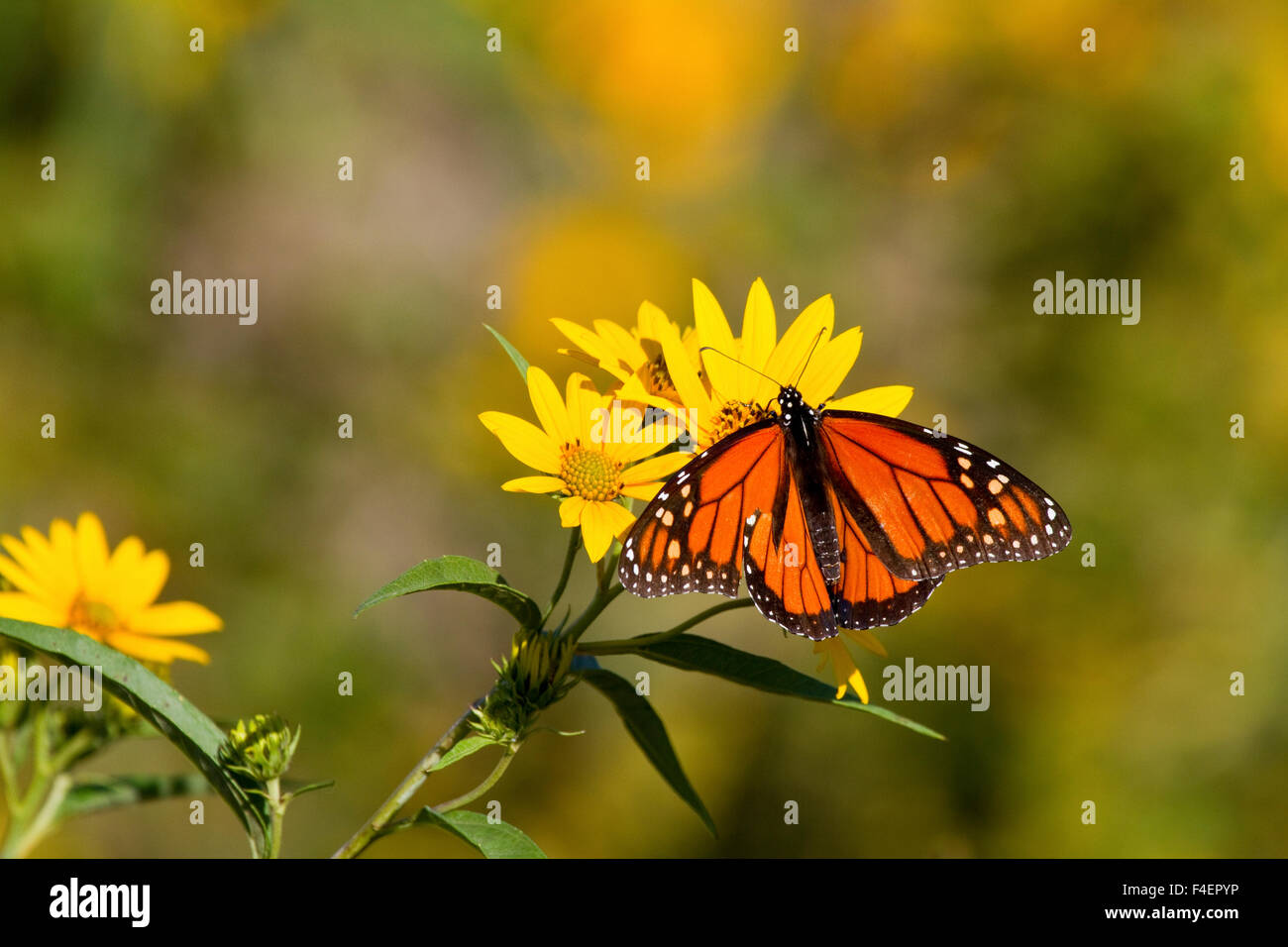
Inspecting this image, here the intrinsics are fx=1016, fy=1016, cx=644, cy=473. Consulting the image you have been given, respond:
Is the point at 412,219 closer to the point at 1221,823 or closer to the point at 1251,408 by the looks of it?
the point at 1251,408

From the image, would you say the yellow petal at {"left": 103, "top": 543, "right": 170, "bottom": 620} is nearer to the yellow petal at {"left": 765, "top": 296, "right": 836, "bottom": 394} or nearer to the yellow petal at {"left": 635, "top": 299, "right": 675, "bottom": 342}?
the yellow petal at {"left": 635, "top": 299, "right": 675, "bottom": 342}

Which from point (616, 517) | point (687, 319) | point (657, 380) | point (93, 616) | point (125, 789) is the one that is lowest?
point (125, 789)

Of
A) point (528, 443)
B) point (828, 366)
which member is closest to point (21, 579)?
point (528, 443)

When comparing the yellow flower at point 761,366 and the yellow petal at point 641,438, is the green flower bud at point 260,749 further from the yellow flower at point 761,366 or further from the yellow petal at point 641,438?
the yellow flower at point 761,366

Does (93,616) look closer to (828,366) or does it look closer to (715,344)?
(715,344)

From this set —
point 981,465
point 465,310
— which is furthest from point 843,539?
point 465,310

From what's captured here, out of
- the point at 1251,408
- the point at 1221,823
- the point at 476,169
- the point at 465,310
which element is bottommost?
the point at 1221,823
